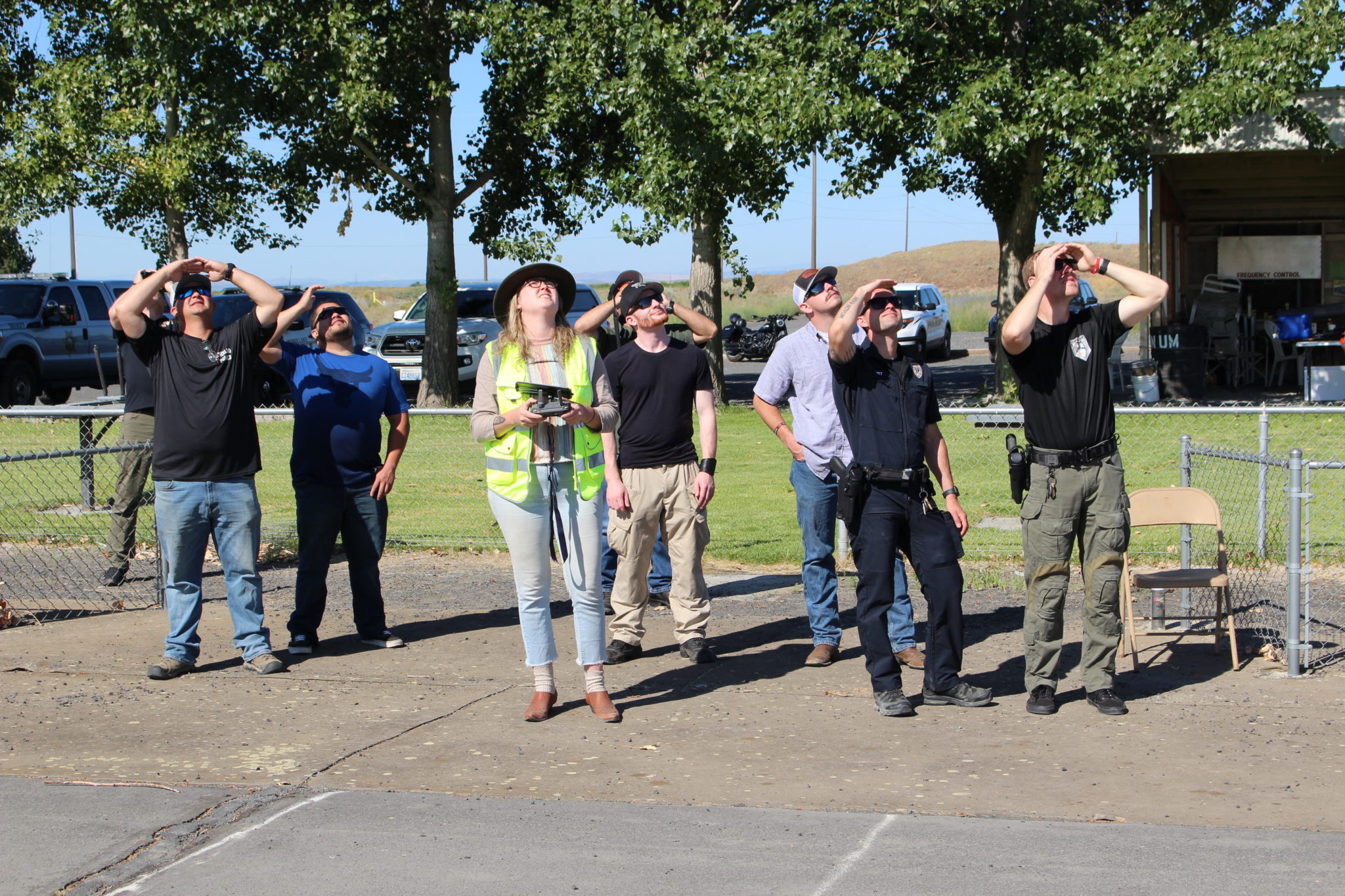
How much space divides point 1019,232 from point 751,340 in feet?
Result: 48.5

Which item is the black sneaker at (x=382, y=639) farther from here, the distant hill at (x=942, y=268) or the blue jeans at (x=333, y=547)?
the distant hill at (x=942, y=268)

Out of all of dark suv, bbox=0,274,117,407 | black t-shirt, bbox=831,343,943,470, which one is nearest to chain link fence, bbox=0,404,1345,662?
black t-shirt, bbox=831,343,943,470

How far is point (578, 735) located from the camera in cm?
565

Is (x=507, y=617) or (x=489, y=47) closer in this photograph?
(x=507, y=617)

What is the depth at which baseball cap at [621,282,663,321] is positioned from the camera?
22.0 ft

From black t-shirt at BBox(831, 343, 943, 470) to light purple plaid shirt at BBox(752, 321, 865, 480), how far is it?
0.56 meters

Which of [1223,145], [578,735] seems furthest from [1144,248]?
[578,735]

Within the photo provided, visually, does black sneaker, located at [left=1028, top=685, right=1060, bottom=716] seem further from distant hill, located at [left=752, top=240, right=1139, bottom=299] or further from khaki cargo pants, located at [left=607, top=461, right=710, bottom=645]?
distant hill, located at [left=752, top=240, right=1139, bottom=299]

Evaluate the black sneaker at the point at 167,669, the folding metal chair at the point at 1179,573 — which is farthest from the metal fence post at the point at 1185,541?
the black sneaker at the point at 167,669

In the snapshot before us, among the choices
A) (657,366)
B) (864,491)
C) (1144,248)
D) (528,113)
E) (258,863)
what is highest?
(528,113)

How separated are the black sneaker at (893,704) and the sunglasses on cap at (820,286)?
1.99 m

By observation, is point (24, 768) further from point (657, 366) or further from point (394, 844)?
point (657, 366)

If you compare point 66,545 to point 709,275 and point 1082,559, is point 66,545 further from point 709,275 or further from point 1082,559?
point 709,275

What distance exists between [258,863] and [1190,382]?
19792mm
